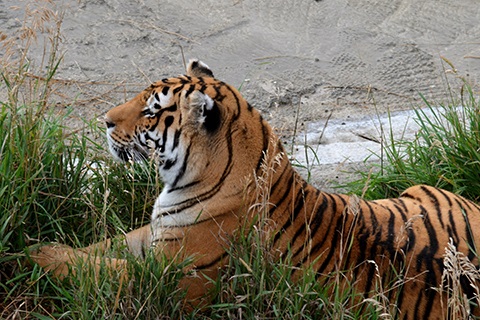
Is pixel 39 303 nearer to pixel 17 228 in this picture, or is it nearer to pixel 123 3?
pixel 17 228

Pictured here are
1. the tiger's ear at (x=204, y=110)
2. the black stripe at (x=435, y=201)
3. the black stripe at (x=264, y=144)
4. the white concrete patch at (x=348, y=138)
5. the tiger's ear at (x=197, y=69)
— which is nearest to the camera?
the tiger's ear at (x=204, y=110)

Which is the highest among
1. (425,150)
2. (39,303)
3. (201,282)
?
(425,150)

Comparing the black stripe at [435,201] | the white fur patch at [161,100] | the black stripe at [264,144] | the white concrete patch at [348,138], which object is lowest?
the white concrete patch at [348,138]

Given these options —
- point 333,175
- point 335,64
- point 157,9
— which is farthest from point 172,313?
point 157,9

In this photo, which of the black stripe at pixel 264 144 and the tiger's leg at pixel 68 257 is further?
the black stripe at pixel 264 144

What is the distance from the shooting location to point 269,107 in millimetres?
6016

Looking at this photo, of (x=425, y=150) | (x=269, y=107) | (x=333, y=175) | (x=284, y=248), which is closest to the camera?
(x=284, y=248)

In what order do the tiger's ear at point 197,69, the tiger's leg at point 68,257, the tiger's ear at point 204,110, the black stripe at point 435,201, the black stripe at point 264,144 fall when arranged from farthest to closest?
the tiger's ear at point 197,69 < the black stripe at point 435,201 < the black stripe at point 264,144 < the tiger's ear at point 204,110 < the tiger's leg at point 68,257

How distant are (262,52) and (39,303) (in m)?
3.56

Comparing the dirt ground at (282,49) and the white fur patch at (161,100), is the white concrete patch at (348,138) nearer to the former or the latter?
the dirt ground at (282,49)

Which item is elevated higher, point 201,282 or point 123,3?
point 123,3

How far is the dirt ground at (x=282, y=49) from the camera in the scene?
6121 millimetres

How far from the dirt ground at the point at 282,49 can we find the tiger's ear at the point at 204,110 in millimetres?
1991

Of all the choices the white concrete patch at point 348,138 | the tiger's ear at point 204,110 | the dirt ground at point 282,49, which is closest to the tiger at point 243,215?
the tiger's ear at point 204,110
